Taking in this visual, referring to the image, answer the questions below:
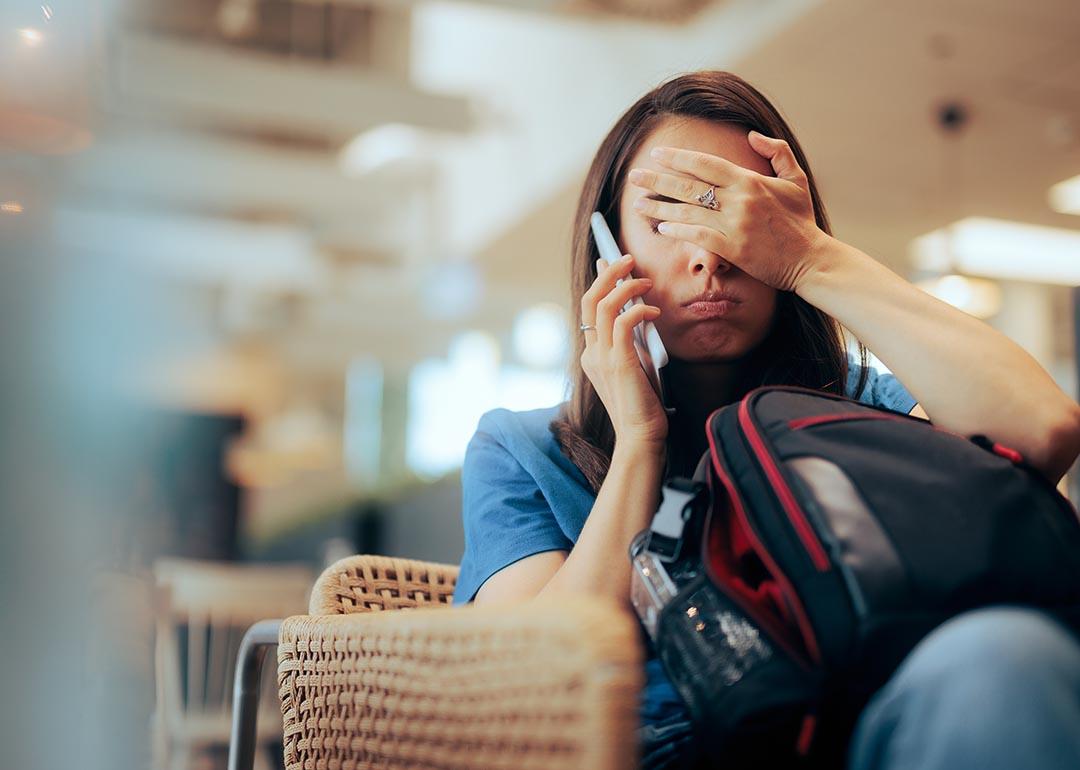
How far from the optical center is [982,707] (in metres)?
0.64

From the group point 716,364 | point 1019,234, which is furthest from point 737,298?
point 1019,234

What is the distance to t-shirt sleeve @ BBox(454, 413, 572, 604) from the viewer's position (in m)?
1.08

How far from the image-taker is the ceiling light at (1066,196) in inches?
249

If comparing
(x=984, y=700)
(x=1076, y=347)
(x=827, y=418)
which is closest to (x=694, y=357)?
(x=827, y=418)

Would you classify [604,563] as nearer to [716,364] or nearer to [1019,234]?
[716,364]

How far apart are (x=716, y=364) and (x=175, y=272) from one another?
358 inches

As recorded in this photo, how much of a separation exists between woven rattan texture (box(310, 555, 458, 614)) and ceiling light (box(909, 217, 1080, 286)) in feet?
20.4

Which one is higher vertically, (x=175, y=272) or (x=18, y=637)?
(x=175, y=272)

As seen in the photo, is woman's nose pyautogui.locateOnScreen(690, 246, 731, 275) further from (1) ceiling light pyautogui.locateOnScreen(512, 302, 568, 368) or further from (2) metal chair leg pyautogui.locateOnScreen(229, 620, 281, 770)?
(1) ceiling light pyautogui.locateOnScreen(512, 302, 568, 368)

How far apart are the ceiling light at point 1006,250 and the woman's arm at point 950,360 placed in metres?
6.21

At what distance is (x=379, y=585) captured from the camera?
118 centimetres

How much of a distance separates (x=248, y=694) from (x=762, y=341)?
2.05 ft

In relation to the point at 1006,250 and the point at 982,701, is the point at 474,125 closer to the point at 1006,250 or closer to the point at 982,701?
the point at 1006,250

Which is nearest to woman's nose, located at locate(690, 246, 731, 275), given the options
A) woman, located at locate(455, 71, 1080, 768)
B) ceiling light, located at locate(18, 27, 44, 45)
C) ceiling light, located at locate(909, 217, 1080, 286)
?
woman, located at locate(455, 71, 1080, 768)
